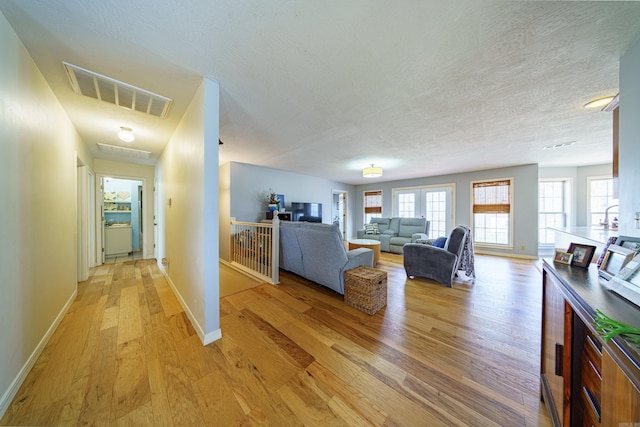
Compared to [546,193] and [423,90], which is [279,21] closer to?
[423,90]

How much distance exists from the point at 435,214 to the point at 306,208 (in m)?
3.90

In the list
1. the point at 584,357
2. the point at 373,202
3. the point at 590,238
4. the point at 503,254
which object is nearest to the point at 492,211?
the point at 503,254

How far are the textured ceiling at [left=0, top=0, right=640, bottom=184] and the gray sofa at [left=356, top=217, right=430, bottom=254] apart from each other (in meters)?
3.05

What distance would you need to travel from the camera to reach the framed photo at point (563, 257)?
1.12m

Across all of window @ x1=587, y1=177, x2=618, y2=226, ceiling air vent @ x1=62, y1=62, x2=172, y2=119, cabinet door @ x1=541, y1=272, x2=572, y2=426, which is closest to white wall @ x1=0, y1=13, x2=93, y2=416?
ceiling air vent @ x1=62, y1=62, x2=172, y2=119

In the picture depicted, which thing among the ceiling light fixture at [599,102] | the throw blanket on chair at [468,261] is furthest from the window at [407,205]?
the ceiling light fixture at [599,102]

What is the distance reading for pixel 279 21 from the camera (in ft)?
3.88

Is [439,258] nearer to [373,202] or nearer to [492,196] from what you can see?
[492,196]

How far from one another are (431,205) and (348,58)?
5.71 meters

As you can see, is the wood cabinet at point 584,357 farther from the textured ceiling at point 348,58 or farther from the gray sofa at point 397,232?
the gray sofa at point 397,232

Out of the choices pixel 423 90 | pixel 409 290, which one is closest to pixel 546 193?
pixel 409 290

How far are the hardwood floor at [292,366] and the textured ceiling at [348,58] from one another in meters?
2.24

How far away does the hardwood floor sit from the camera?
44.6 inches

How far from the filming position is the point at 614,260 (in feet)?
3.01
